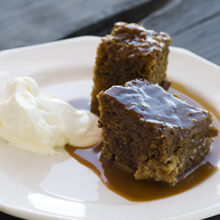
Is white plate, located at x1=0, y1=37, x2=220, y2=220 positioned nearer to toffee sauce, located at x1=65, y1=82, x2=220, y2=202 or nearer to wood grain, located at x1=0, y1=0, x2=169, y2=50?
toffee sauce, located at x1=65, y1=82, x2=220, y2=202

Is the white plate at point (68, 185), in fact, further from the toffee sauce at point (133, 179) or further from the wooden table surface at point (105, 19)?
the wooden table surface at point (105, 19)

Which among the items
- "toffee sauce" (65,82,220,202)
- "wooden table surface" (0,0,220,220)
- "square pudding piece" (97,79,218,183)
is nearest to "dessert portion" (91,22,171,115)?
"square pudding piece" (97,79,218,183)

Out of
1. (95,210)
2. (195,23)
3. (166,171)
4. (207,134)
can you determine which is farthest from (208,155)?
(195,23)

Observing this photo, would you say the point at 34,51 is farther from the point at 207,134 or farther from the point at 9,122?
the point at 207,134

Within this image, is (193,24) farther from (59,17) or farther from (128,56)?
(128,56)

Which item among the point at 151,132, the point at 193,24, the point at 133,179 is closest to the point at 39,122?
the point at 133,179

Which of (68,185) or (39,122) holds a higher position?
(39,122)

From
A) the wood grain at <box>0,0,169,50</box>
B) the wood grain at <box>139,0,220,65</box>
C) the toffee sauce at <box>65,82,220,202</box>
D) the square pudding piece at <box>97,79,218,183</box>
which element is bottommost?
the wood grain at <box>139,0,220,65</box>
